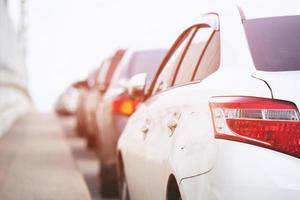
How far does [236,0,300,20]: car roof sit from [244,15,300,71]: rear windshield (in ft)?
0.15

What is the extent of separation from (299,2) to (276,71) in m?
0.94

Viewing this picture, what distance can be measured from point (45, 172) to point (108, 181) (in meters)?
1.63

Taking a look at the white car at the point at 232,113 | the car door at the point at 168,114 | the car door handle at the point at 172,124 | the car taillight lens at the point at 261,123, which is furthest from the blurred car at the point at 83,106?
the car taillight lens at the point at 261,123

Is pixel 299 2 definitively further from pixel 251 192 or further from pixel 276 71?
pixel 251 192

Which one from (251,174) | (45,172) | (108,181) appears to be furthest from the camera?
(45,172)

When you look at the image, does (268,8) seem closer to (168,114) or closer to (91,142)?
(168,114)

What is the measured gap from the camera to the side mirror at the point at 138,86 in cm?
688

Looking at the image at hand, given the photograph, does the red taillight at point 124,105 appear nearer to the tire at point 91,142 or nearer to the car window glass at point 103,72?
the car window glass at point 103,72

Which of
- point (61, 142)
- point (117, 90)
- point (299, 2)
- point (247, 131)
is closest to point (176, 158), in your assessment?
point (247, 131)

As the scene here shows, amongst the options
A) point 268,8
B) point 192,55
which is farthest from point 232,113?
point 192,55

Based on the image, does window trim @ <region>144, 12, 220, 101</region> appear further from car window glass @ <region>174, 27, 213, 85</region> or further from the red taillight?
the red taillight

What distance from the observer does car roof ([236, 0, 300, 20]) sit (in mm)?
5203

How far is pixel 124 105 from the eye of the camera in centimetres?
1027

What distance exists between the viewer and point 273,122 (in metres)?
4.28
